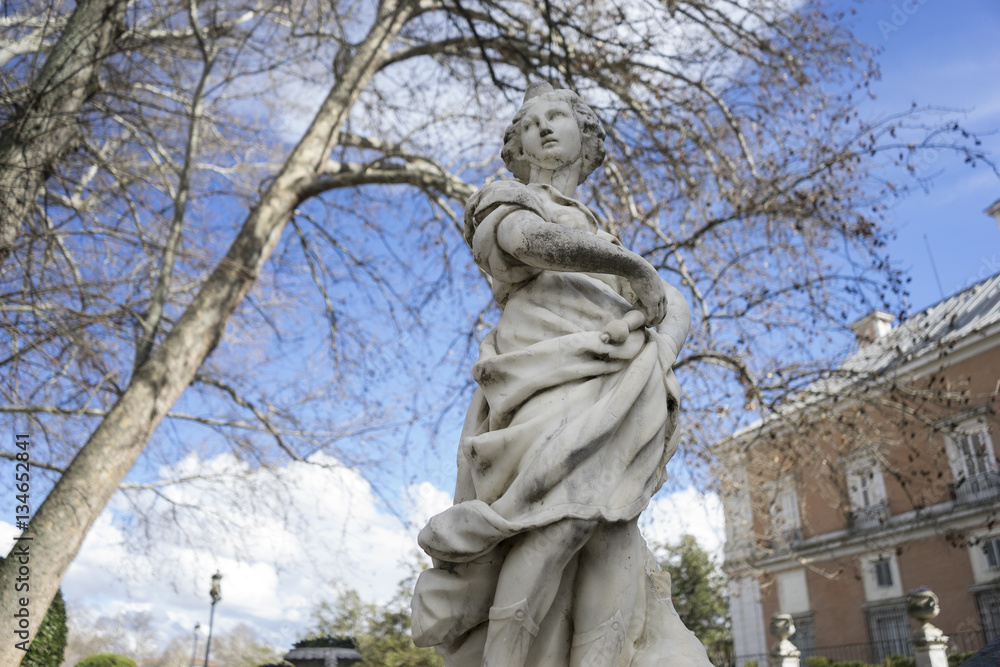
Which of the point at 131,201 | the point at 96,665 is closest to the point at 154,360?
the point at 131,201

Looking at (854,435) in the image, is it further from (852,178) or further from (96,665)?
Result: (96,665)

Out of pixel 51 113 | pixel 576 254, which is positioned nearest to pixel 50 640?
pixel 51 113

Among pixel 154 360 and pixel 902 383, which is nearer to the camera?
pixel 154 360

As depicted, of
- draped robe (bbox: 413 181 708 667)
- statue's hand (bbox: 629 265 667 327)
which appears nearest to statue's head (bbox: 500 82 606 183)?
draped robe (bbox: 413 181 708 667)

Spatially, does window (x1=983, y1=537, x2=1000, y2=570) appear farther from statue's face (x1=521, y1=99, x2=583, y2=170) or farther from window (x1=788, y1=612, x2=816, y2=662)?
statue's face (x1=521, y1=99, x2=583, y2=170)

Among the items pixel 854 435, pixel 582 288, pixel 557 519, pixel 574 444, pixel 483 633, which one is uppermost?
pixel 854 435

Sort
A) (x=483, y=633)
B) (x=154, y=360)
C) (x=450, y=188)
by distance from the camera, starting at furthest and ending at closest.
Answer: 1. (x=450, y=188)
2. (x=154, y=360)
3. (x=483, y=633)

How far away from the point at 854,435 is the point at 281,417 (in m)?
7.83

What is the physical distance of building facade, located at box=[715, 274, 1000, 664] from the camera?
934 centimetres

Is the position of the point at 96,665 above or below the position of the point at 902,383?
below

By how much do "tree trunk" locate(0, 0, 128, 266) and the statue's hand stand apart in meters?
5.17

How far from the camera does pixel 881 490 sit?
24.8 metres

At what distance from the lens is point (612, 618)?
7.37 ft

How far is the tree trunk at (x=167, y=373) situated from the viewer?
679cm
